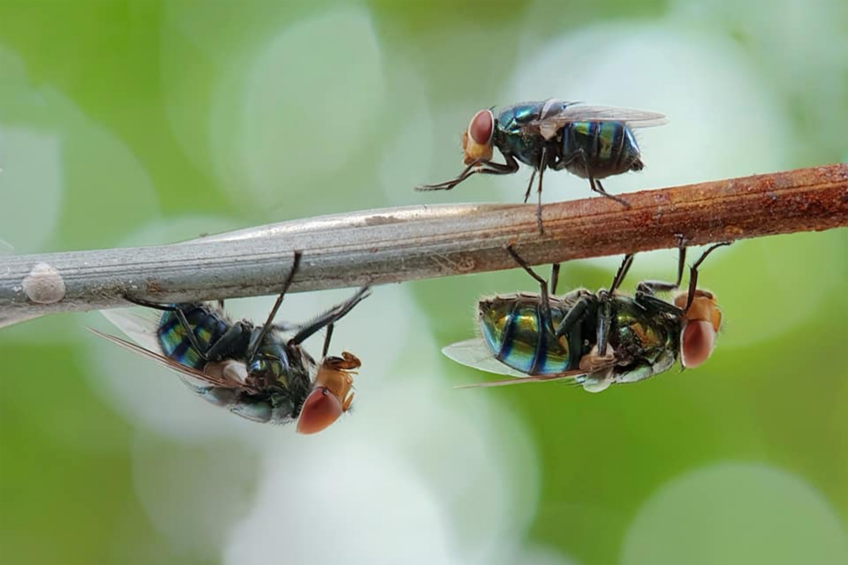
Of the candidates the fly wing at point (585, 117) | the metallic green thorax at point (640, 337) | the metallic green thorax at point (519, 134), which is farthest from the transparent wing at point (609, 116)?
the metallic green thorax at point (640, 337)

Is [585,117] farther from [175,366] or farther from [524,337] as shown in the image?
[175,366]

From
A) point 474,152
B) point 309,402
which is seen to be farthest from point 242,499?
point 474,152

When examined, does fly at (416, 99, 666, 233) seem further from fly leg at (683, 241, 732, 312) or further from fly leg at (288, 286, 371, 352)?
fly leg at (288, 286, 371, 352)

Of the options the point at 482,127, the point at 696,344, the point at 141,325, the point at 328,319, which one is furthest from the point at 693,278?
the point at 141,325

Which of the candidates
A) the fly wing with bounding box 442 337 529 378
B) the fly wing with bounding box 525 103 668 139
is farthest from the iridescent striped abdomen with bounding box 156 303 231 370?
the fly wing with bounding box 525 103 668 139

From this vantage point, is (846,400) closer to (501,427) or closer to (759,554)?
(759,554)

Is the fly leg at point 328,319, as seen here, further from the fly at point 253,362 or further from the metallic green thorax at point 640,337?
the metallic green thorax at point 640,337
